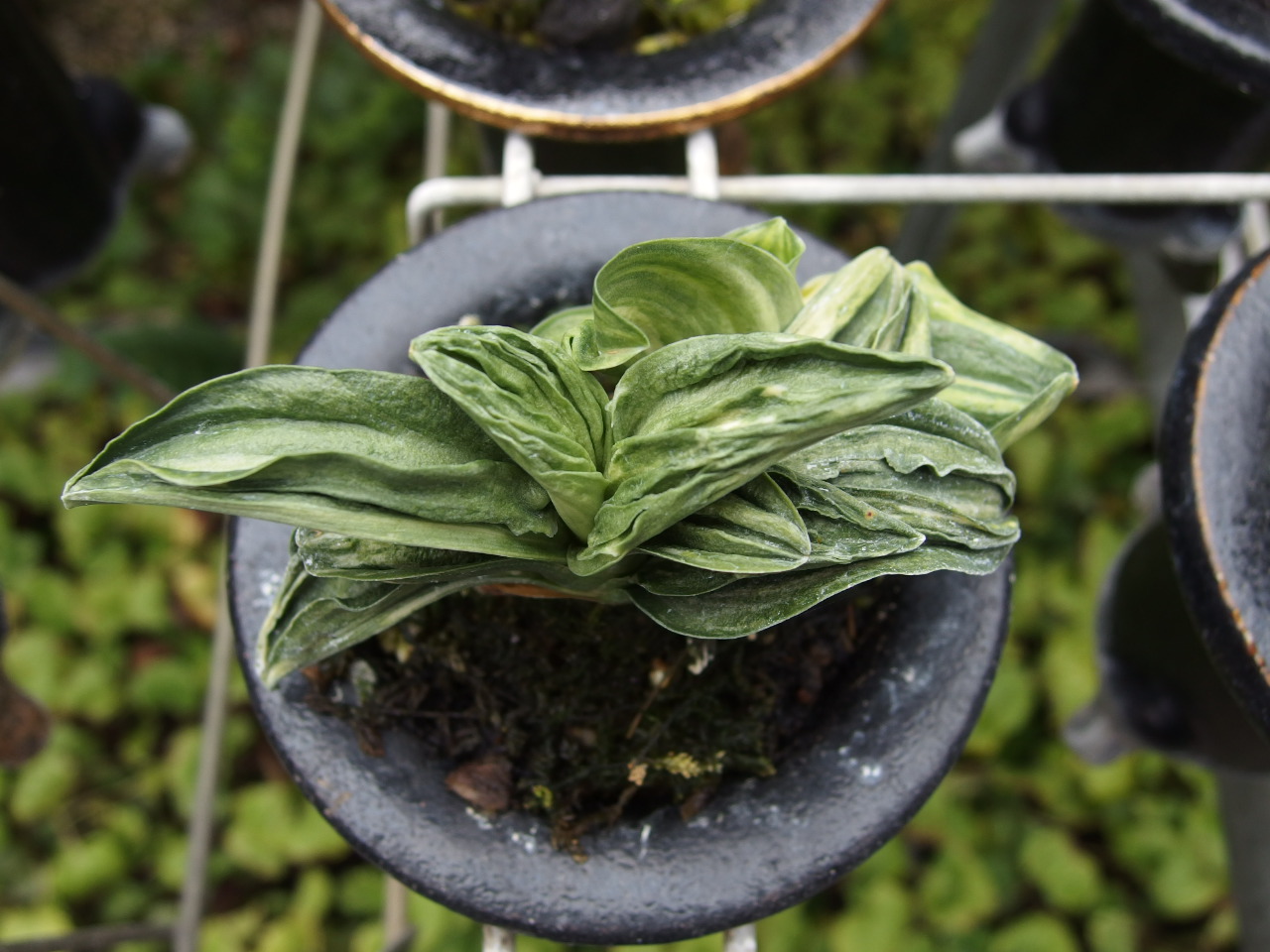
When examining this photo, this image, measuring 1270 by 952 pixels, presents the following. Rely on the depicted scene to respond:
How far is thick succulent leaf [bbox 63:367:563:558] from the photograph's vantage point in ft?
1.19

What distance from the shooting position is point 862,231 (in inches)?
59.1

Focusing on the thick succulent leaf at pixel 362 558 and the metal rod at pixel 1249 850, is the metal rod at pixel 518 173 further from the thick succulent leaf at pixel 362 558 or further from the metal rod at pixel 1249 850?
the metal rod at pixel 1249 850

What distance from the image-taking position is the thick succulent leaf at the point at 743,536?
16.2 inches

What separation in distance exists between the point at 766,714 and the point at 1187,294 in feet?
2.32

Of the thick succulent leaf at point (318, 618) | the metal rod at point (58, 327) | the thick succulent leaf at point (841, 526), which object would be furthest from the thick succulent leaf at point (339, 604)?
the metal rod at point (58, 327)

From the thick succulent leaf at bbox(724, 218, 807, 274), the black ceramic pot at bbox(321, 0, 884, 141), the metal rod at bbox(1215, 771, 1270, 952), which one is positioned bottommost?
the metal rod at bbox(1215, 771, 1270, 952)

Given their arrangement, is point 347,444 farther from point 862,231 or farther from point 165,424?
point 862,231

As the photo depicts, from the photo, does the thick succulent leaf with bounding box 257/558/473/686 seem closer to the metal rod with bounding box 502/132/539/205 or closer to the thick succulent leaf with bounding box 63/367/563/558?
the thick succulent leaf with bounding box 63/367/563/558

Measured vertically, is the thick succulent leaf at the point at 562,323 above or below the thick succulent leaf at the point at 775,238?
below

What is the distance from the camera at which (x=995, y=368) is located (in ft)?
1.75

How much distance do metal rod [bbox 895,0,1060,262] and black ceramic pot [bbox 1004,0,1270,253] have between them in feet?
0.19

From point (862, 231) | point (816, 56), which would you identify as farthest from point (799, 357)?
point (862, 231)

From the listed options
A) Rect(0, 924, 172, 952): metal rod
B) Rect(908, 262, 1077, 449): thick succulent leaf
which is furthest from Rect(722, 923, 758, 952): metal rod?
Rect(0, 924, 172, 952): metal rod

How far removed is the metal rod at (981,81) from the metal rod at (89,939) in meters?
1.04
